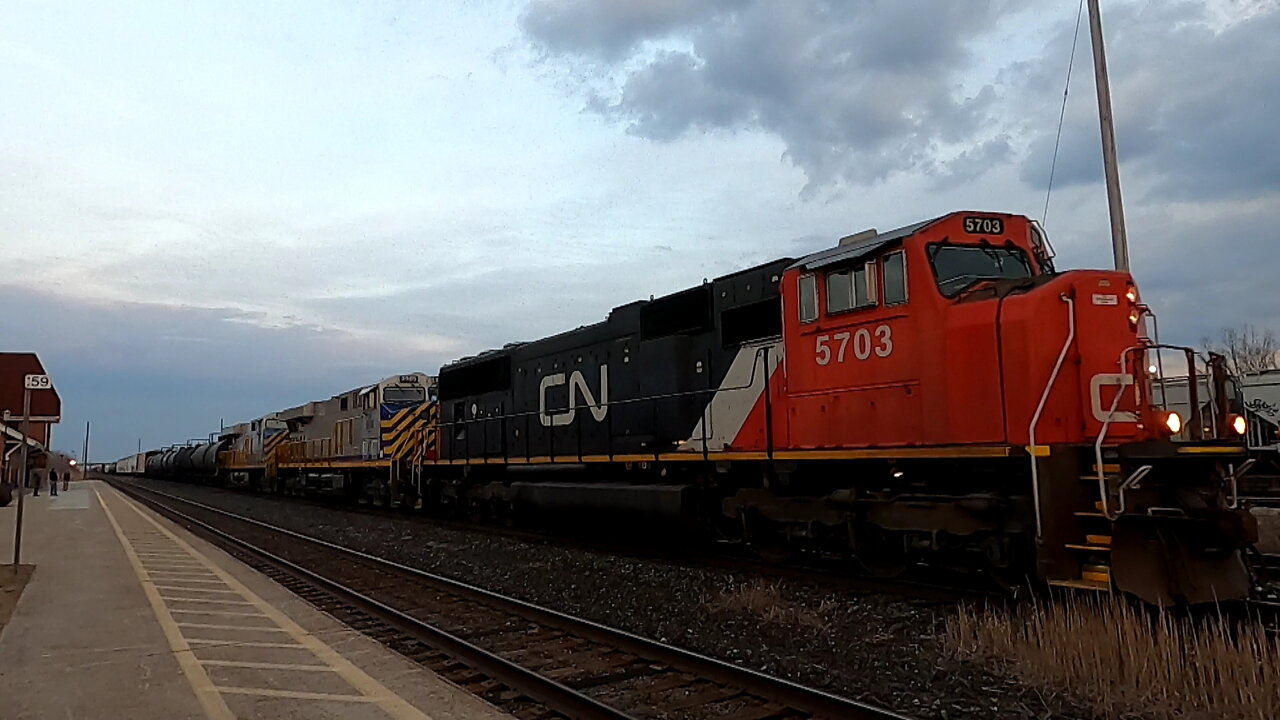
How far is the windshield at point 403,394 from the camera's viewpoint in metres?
23.0

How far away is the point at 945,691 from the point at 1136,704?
3.25 feet

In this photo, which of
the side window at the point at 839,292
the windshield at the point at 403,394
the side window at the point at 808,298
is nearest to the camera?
the side window at the point at 839,292

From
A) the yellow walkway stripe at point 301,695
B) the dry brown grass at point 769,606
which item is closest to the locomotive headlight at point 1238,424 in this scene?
the dry brown grass at point 769,606

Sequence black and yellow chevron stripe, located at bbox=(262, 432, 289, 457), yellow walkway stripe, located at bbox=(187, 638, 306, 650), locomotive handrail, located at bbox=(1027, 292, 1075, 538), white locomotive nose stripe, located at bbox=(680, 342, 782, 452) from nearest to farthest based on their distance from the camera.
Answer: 1. locomotive handrail, located at bbox=(1027, 292, 1075, 538)
2. yellow walkway stripe, located at bbox=(187, 638, 306, 650)
3. white locomotive nose stripe, located at bbox=(680, 342, 782, 452)
4. black and yellow chevron stripe, located at bbox=(262, 432, 289, 457)

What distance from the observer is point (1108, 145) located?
12.4 meters

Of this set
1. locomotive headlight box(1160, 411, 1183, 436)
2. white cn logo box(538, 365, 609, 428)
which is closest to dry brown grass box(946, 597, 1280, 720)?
locomotive headlight box(1160, 411, 1183, 436)

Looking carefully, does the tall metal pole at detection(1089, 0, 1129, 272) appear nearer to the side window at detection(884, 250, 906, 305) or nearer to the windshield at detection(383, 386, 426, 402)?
the side window at detection(884, 250, 906, 305)

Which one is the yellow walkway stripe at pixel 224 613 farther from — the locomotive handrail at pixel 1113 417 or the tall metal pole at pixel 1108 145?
the tall metal pole at pixel 1108 145

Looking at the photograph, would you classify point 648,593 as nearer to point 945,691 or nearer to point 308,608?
point 308,608

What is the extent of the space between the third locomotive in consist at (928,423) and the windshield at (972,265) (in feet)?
0.07

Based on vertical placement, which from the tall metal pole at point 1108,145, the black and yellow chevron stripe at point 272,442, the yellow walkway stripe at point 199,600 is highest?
the tall metal pole at point 1108,145

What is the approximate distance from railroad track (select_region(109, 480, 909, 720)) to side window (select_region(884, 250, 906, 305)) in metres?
3.76

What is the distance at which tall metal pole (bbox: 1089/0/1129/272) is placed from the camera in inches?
456

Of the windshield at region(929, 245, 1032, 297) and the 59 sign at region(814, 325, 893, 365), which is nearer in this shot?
the windshield at region(929, 245, 1032, 297)
